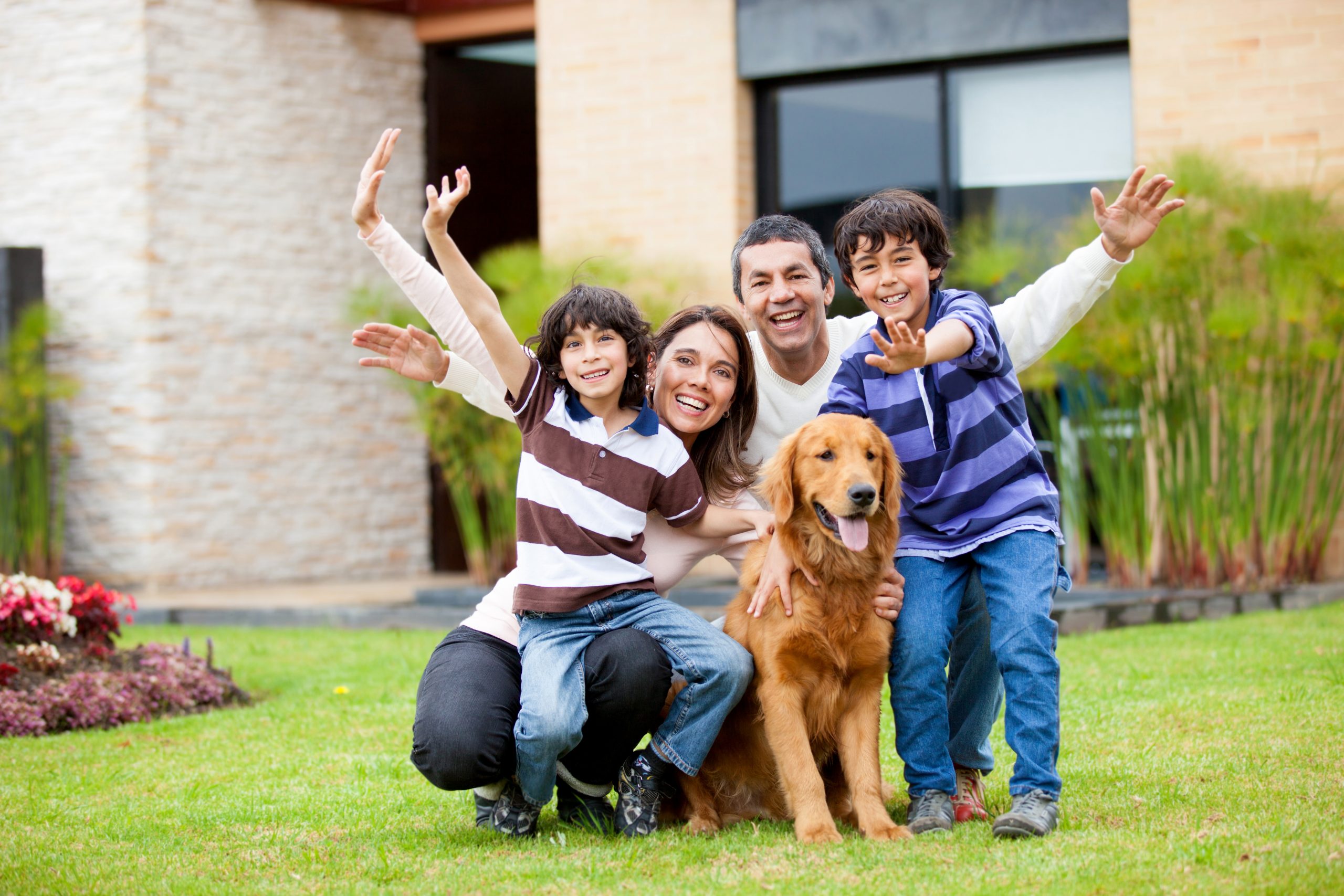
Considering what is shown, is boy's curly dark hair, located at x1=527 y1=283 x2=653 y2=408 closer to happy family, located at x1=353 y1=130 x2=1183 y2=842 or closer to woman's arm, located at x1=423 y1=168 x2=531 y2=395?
happy family, located at x1=353 y1=130 x2=1183 y2=842

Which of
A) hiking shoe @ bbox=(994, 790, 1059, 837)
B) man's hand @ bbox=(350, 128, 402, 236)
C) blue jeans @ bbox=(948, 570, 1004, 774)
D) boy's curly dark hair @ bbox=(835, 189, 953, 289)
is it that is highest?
man's hand @ bbox=(350, 128, 402, 236)

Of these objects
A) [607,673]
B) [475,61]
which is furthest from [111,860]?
[475,61]

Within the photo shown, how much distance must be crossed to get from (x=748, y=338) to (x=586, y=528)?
3.21 feet

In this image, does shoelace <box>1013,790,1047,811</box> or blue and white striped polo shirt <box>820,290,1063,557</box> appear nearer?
shoelace <box>1013,790,1047,811</box>

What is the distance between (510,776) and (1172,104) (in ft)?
24.5

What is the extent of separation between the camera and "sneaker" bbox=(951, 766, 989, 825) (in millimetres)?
3988

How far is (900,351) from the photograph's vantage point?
355cm

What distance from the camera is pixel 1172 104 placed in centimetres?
930

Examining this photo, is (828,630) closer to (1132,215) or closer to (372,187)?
(1132,215)

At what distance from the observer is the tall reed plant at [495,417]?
10000 mm

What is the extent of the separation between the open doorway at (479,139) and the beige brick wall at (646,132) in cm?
206

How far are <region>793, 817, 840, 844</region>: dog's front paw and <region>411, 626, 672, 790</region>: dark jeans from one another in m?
0.55

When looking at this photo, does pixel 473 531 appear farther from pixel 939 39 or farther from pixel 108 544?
pixel 939 39

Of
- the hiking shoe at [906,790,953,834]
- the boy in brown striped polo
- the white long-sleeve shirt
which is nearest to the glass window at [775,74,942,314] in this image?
the white long-sleeve shirt
